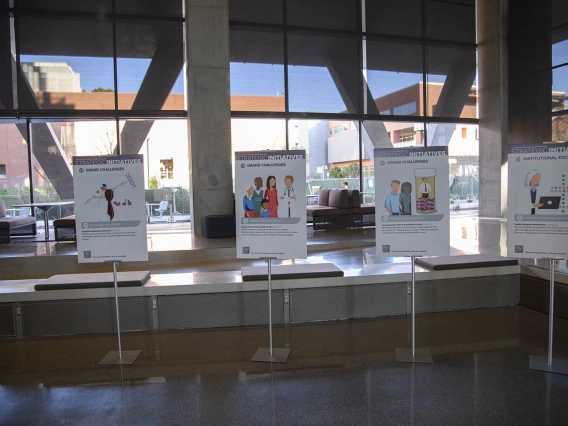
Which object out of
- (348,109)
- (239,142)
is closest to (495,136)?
(348,109)

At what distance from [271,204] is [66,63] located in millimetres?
8380

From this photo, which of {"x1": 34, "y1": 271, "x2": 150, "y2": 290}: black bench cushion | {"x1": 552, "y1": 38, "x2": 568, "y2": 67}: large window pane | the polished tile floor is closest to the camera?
the polished tile floor

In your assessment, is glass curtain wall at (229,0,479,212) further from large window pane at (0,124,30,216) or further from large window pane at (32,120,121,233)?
large window pane at (0,124,30,216)

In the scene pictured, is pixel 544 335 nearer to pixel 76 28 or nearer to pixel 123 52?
pixel 123 52

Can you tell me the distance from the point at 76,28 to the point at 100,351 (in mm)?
8572

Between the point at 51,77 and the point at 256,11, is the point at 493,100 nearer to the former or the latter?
the point at 256,11

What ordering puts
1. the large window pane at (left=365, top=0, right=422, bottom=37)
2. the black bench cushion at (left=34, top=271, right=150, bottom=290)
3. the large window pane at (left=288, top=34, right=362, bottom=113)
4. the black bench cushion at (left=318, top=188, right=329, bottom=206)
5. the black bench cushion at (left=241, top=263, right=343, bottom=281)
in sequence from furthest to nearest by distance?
the large window pane at (left=365, top=0, right=422, bottom=37), the large window pane at (left=288, top=34, right=362, bottom=113), the black bench cushion at (left=318, top=188, right=329, bottom=206), the black bench cushion at (left=241, top=263, right=343, bottom=281), the black bench cushion at (left=34, top=271, right=150, bottom=290)

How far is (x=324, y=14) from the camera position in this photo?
11.4 m

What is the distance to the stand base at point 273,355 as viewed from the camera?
11.8 feet

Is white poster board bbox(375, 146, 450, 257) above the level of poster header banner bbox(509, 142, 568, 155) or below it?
below

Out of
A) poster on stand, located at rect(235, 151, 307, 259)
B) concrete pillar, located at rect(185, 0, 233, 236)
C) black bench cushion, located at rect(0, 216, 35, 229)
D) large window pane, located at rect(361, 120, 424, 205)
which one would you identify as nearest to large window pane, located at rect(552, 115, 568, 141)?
large window pane, located at rect(361, 120, 424, 205)

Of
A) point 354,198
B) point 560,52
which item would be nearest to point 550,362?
point 354,198

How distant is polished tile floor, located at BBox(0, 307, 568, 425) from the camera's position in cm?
275

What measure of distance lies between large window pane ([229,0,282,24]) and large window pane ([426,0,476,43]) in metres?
4.35
